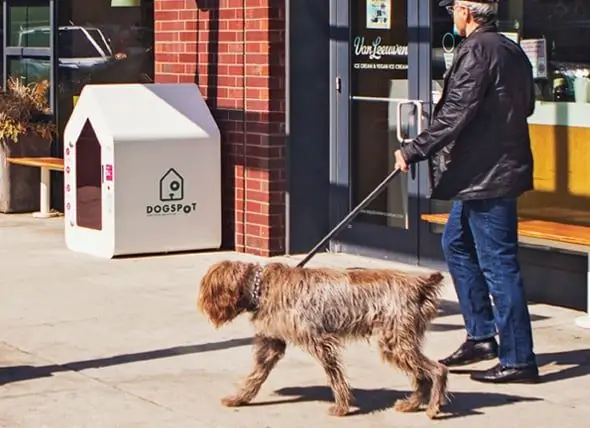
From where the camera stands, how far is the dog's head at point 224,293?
19.4 ft

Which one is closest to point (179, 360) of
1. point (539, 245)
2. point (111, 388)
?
point (111, 388)

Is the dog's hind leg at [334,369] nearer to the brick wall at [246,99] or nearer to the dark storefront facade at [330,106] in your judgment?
the dark storefront facade at [330,106]

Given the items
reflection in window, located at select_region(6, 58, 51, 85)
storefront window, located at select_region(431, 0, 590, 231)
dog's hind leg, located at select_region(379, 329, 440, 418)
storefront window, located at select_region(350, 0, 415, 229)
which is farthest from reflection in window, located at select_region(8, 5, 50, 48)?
dog's hind leg, located at select_region(379, 329, 440, 418)

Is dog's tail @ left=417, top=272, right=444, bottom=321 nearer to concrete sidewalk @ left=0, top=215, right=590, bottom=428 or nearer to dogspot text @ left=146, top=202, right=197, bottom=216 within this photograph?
concrete sidewalk @ left=0, top=215, right=590, bottom=428

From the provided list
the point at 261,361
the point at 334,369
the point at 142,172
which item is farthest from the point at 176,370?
the point at 142,172

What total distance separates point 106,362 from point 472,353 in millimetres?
1920

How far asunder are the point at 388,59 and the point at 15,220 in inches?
175

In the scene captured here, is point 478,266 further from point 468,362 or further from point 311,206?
point 311,206

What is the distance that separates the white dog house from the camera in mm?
10242

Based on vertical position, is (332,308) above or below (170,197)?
below

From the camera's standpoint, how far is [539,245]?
8.41m

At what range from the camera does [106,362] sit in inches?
285

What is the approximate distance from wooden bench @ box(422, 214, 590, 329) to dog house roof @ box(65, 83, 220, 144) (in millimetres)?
3018

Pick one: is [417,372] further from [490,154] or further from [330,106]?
[330,106]
